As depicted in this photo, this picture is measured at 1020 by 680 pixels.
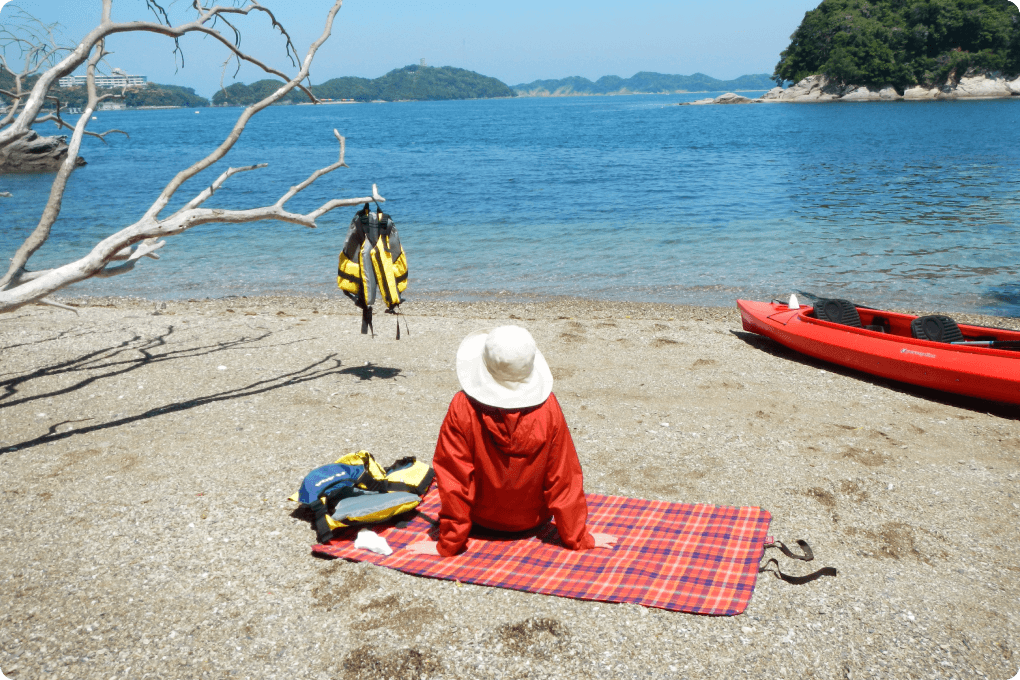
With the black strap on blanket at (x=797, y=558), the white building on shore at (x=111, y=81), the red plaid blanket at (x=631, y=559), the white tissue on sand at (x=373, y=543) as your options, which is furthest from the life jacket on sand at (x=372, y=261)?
the black strap on blanket at (x=797, y=558)

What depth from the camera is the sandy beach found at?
3797 millimetres

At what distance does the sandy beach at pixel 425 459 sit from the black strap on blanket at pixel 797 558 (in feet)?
0.22

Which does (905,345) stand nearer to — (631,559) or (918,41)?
(631,559)

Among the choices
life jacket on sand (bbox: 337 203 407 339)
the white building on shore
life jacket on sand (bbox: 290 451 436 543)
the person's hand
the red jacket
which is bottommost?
the person's hand

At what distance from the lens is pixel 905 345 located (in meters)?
8.48

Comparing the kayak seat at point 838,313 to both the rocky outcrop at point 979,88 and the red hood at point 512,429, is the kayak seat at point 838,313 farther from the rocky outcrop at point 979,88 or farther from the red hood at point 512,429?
the rocky outcrop at point 979,88

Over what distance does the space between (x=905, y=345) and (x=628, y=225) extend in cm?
1441

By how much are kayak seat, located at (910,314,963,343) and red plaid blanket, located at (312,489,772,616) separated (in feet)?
16.4

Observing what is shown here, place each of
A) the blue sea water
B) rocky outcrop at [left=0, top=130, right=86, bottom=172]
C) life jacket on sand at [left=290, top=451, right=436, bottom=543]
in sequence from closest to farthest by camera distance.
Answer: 1. life jacket on sand at [left=290, top=451, right=436, bottom=543]
2. the blue sea water
3. rocky outcrop at [left=0, top=130, right=86, bottom=172]

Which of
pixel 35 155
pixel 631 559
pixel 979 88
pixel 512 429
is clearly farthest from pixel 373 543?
pixel 979 88

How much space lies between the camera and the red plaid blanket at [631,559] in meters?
4.19

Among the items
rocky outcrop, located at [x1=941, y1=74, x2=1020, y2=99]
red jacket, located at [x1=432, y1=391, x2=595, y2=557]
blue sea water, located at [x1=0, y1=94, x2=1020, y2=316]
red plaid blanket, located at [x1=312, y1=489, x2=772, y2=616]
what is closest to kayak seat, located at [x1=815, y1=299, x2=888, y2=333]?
blue sea water, located at [x1=0, y1=94, x2=1020, y2=316]

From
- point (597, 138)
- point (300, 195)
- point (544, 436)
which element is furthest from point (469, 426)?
point (597, 138)

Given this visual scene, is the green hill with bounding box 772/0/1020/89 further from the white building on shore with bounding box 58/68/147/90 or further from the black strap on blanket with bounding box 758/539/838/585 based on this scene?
the black strap on blanket with bounding box 758/539/838/585
